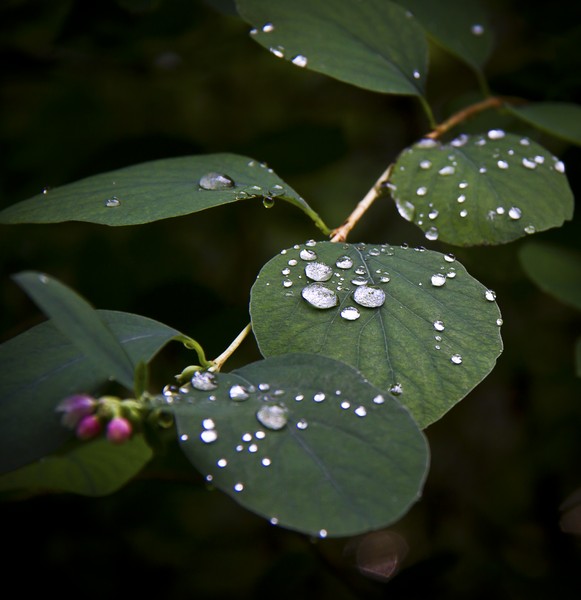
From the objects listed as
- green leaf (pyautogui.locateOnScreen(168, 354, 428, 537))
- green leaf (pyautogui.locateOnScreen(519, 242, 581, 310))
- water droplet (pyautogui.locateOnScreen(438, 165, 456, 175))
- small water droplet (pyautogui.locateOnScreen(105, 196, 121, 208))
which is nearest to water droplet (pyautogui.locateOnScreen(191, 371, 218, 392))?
green leaf (pyautogui.locateOnScreen(168, 354, 428, 537))

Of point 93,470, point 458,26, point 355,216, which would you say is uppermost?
point 458,26

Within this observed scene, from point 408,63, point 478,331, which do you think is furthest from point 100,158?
point 478,331

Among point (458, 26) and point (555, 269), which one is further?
point (458, 26)

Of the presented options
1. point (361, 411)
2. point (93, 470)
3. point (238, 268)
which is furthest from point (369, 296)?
point (238, 268)

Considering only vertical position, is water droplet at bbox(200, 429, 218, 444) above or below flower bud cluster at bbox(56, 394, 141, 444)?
below

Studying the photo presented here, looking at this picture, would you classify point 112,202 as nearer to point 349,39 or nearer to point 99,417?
point 99,417

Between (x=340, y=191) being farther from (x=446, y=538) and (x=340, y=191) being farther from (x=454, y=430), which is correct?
(x=446, y=538)

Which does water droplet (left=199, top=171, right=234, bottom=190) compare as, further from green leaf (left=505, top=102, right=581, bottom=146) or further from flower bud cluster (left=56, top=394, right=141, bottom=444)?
green leaf (left=505, top=102, right=581, bottom=146)
